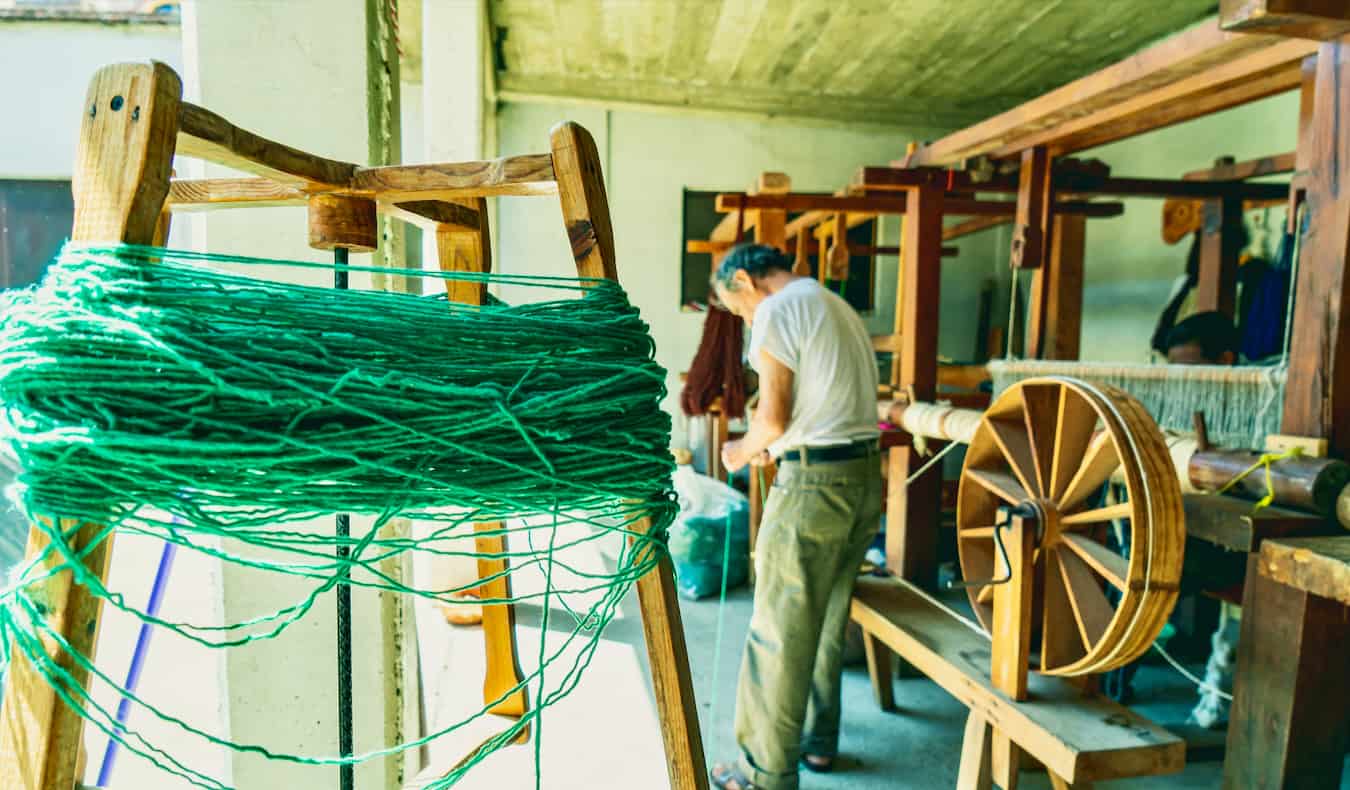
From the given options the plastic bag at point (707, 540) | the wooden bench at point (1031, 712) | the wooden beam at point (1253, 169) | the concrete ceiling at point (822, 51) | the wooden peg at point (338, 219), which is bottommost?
the plastic bag at point (707, 540)

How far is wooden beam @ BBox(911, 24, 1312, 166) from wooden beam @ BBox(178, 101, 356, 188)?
6.79 ft

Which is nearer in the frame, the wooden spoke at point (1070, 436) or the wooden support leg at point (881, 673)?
the wooden spoke at point (1070, 436)

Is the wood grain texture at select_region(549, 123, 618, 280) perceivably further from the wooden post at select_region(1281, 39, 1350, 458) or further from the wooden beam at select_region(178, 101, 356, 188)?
the wooden post at select_region(1281, 39, 1350, 458)

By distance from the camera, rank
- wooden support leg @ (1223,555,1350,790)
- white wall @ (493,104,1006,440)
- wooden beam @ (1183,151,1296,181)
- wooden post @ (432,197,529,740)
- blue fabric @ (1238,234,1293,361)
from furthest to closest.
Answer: white wall @ (493,104,1006,440), blue fabric @ (1238,234,1293,361), wooden beam @ (1183,151,1296,181), wooden support leg @ (1223,555,1350,790), wooden post @ (432,197,529,740)

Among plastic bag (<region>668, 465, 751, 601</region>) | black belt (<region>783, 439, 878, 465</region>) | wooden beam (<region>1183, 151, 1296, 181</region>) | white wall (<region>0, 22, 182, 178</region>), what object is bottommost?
plastic bag (<region>668, 465, 751, 601</region>)

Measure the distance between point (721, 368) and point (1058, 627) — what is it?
2528 millimetres

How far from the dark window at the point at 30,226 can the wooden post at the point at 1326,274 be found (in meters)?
4.51

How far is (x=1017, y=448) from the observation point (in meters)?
2.32

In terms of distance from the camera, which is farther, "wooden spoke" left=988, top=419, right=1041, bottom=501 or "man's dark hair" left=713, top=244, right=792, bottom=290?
"man's dark hair" left=713, top=244, right=792, bottom=290

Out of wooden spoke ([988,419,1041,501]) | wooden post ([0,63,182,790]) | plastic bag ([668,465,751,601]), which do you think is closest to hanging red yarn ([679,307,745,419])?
plastic bag ([668,465,751,601])

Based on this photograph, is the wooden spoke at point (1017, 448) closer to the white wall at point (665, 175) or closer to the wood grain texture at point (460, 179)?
the wood grain texture at point (460, 179)

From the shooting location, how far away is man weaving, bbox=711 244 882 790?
8.41 ft

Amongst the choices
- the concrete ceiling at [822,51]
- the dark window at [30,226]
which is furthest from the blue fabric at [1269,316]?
the dark window at [30,226]

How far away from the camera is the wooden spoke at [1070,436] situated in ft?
7.01
